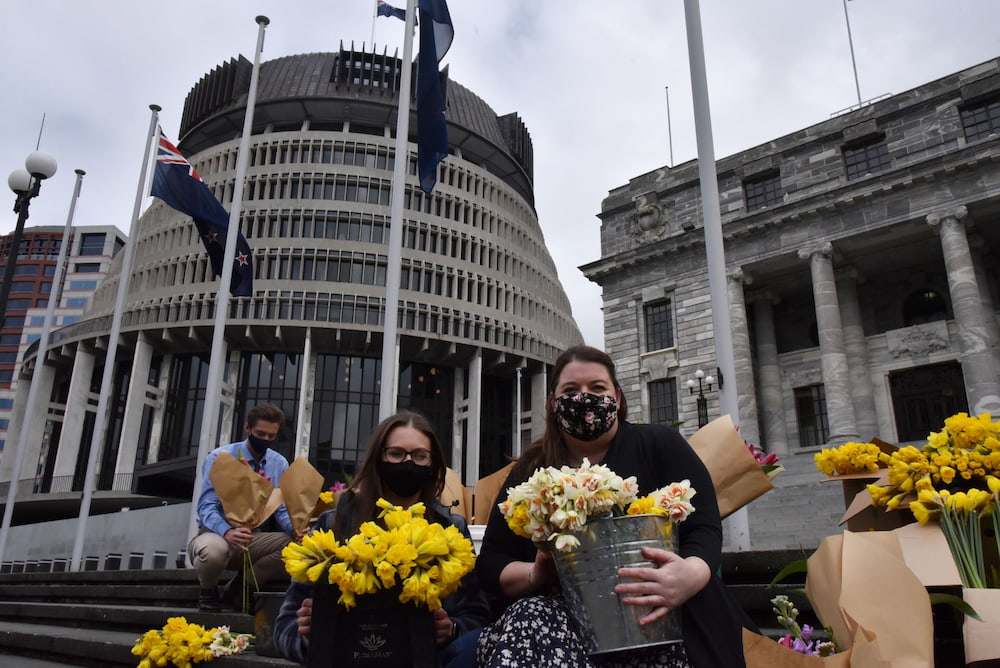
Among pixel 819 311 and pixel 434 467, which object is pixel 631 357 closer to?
pixel 819 311

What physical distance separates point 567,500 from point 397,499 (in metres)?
1.76

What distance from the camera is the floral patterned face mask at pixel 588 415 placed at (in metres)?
3.14

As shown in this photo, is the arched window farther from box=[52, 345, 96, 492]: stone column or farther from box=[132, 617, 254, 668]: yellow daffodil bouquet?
box=[52, 345, 96, 492]: stone column

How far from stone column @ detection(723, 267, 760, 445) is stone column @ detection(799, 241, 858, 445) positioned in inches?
99.6

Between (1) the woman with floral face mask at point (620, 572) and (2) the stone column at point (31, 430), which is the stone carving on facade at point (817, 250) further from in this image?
(2) the stone column at point (31, 430)

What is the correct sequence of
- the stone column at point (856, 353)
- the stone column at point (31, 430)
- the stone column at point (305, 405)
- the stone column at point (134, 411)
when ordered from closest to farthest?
1. the stone column at point (856, 353)
2. the stone column at point (134, 411)
3. the stone column at point (305, 405)
4. the stone column at point (31, 430)

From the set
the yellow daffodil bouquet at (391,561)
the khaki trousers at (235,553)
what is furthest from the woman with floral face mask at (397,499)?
the khaki trousers at (235,553)

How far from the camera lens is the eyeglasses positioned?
144 inches

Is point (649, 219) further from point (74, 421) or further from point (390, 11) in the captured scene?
point (74, 421)

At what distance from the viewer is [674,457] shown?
293 cm

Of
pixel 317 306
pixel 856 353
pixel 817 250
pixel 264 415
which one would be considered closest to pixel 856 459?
pixel 264 415

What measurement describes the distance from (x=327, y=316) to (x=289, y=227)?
301 inches

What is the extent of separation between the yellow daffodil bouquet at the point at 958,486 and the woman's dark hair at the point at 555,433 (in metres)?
1.26

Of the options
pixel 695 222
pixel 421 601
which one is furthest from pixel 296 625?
pixel 695 222
